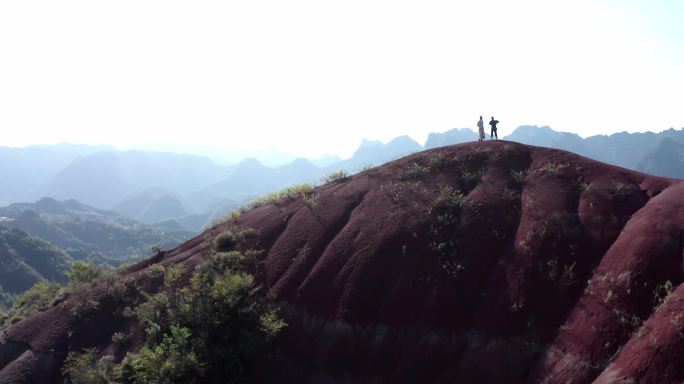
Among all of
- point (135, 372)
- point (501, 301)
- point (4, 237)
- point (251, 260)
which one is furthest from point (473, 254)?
point (4, 237)

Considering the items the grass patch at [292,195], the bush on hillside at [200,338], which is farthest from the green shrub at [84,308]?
the grass patch at [292,195]

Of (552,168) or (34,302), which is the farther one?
(34,302)

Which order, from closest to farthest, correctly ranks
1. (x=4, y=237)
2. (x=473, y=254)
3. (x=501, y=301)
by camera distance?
(x=501, y=301) < (x=473, y=254) < (x=4, y=237)

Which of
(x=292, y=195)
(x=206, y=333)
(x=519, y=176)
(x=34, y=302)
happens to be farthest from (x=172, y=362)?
(x=34, y=302)

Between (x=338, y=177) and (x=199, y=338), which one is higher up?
(x=338, y=177)

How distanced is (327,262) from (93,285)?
17090mm

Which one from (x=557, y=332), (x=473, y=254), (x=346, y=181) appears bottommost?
(x=557, y=332)

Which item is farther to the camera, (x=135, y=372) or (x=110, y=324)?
(x=110, y=324)

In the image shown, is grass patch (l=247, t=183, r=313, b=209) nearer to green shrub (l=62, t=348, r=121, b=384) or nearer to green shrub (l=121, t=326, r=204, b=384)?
green shrub (l=121, t=326, r=204, b=384)

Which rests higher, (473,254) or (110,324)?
(473,254)

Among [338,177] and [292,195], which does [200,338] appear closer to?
[292,195]

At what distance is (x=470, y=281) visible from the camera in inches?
800

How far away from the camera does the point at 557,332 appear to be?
17016 mm

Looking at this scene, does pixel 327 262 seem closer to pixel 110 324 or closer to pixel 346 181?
pixel 346 181
